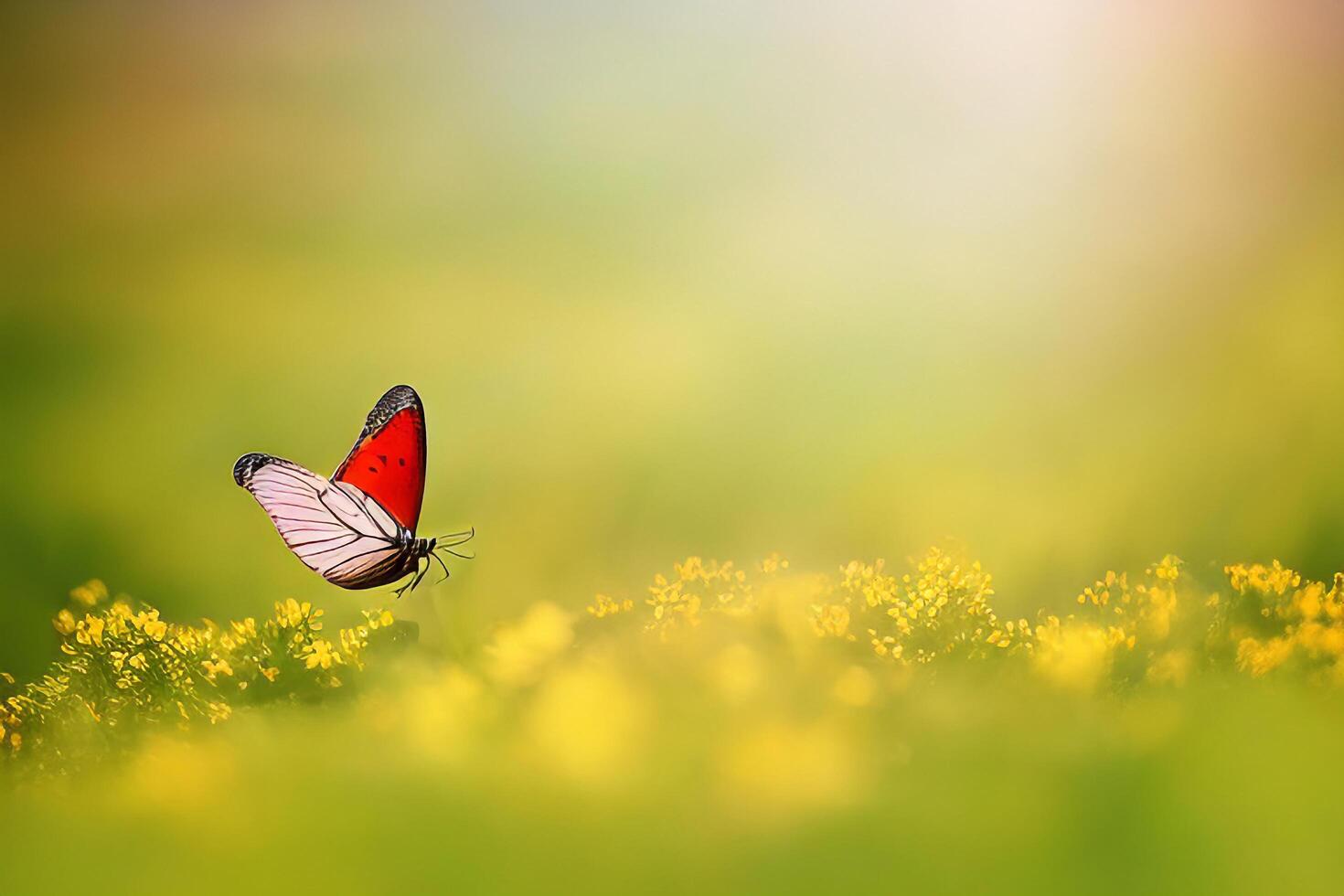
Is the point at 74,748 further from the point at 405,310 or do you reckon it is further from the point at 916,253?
the point at 916,253

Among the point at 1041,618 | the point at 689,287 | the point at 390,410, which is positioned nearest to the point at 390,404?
the point at 390,410

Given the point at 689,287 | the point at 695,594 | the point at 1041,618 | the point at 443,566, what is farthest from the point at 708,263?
the point at 1041,618

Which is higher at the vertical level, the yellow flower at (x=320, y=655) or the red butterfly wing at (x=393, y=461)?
the red butterfly wing at (x=393, y=461)

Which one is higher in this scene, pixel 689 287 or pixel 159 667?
pixel 689 287

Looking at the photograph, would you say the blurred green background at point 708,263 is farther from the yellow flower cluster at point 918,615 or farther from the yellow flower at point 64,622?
the yellow flower at point 64,622

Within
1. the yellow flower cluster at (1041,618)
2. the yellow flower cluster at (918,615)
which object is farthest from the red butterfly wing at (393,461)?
the yellow flower cluster at (918,615)

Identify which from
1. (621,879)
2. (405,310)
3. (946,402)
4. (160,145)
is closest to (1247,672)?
(946,402)

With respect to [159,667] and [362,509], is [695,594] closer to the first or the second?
[362,509]

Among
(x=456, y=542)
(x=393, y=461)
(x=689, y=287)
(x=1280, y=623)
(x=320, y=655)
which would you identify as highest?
(x=689, y=287)
